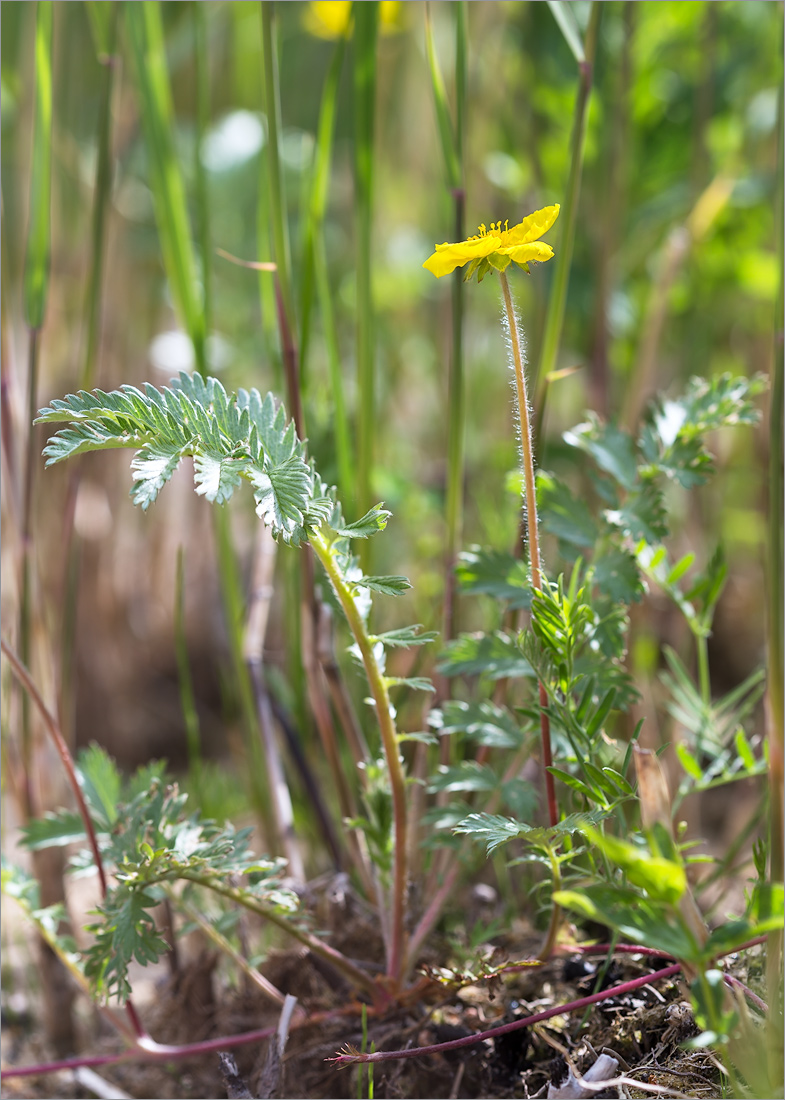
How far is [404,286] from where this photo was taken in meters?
1.25

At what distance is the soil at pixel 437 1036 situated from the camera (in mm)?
470

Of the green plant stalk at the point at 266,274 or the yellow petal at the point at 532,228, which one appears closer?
the yellow petal at the point at 532,228

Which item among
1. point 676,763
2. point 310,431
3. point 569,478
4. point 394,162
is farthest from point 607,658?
point 394,162

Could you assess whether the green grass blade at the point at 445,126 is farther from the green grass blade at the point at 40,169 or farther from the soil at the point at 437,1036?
the soil at the point at 437,1036

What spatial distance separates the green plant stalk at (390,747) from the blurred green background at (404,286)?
0.20m

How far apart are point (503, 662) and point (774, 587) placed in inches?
7.4

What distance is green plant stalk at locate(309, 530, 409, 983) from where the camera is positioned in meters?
0.42

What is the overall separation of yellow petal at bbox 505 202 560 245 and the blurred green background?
231 millimetres

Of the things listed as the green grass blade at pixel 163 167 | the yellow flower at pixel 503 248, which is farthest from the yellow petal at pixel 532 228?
the green grass blade at pixel 163 167

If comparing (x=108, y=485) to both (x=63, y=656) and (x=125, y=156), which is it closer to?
(x=125, y=156)

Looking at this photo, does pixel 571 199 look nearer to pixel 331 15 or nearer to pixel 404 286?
pixel 331 15

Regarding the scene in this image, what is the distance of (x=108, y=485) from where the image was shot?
125 centimetres

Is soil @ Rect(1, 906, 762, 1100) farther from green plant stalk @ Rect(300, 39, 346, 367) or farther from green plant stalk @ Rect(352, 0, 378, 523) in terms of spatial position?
green plant stalk @ Rect(300, 39, 346, 367)

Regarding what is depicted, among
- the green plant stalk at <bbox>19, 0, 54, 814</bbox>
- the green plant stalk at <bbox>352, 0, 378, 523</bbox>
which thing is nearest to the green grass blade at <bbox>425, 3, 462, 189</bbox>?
the green plant stalk at <bbox>352, 0, 378, 523</bbox>
